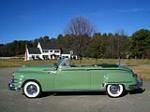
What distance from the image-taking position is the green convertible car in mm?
11242

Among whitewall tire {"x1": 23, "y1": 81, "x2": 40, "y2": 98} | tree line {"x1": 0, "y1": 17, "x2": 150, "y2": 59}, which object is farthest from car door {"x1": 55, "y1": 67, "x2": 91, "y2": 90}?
tree line {"x1": 0, "y1": 17, "x2": 150, "y2": 59}

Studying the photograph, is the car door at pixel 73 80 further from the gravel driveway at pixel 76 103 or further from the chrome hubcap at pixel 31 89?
the chrome hubcap at pixel 31 89

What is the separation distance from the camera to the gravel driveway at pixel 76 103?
9117 mm

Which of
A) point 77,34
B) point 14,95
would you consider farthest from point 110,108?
point 77,34

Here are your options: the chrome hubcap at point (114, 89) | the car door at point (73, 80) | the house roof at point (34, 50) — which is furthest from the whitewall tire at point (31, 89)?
the house roof at point (34, 50)

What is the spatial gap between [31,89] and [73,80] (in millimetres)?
1525

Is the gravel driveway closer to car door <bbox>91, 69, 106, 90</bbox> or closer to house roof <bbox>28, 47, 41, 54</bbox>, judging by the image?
car door <bbox>91, 69, 106, 90</bbox>

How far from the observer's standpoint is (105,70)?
11.3m

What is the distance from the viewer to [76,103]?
33.3ft

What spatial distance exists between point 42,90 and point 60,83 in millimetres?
683

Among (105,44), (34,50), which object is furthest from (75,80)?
(34,50)

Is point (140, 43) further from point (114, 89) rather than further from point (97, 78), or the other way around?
point (97, 78)

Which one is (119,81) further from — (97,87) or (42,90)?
(42,90)

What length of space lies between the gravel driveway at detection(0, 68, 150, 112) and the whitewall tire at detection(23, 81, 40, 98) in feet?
0.73
